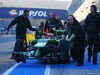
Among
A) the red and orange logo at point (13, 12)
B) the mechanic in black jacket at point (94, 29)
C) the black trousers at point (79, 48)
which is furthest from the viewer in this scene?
the red and orange logo at point (13, 12)

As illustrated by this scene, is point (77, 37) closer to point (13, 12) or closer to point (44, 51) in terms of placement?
point (44, 51)

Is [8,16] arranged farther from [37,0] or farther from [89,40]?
[37,0]

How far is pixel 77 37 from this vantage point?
11.0m

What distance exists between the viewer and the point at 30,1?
462 feet

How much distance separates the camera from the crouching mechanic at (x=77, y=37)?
10812mm

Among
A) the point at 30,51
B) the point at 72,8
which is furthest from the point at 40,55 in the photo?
the point at 72,8

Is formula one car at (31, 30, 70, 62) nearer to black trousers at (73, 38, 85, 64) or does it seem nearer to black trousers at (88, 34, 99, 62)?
black trousers at (73, 38, 85, 64)

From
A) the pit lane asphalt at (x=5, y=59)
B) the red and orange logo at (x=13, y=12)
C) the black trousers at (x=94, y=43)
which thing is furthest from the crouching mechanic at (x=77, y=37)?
the red and orange logo at (x=13, y=12)

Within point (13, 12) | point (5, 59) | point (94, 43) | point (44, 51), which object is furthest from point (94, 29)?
point (13, 12)

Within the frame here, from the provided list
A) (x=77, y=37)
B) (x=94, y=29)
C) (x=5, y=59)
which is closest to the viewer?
(x=77, y=37)

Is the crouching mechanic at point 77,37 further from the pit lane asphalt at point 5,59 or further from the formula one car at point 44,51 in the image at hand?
the pit lane asphalt at point 5,59

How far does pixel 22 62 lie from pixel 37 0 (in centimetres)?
12784

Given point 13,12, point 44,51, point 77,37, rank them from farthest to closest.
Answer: point 13,12 → point 77,37 → point 44,51

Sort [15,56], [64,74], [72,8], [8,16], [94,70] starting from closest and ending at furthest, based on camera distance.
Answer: [64,74] → [94,70] → [15,56] → [8,16] → [72,8]
